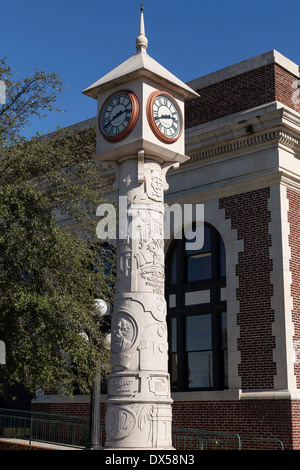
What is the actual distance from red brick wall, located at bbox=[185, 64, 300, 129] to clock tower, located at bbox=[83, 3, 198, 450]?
745 cm

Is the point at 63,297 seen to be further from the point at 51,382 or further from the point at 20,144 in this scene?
the point at 20,144

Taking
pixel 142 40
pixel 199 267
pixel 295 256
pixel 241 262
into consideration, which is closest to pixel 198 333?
pixel 199 267

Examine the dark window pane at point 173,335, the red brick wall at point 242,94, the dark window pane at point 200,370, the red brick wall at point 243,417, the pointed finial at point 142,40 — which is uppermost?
the red brick wall at point 242,94

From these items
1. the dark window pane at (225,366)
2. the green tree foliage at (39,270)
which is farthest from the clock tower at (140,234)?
the dark window pane at (225,366)

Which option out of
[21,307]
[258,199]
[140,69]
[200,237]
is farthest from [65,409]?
[140,69]

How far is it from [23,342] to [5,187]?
303 centimetres

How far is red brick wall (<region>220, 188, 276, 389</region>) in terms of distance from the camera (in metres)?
18.1

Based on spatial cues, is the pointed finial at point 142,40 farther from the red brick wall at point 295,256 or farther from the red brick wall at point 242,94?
the red brick wall at point 295,256

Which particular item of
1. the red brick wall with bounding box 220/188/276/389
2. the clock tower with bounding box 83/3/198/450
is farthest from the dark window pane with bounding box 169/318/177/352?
the clock tower with bounding box 83/3/198/450

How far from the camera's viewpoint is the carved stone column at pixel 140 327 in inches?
438

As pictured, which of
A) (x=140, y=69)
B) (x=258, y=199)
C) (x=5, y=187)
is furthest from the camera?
(x=258, y=199)

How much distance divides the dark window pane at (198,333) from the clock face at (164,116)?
8.84m

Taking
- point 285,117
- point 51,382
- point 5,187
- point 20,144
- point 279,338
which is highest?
point 285,117

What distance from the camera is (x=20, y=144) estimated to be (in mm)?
13781
